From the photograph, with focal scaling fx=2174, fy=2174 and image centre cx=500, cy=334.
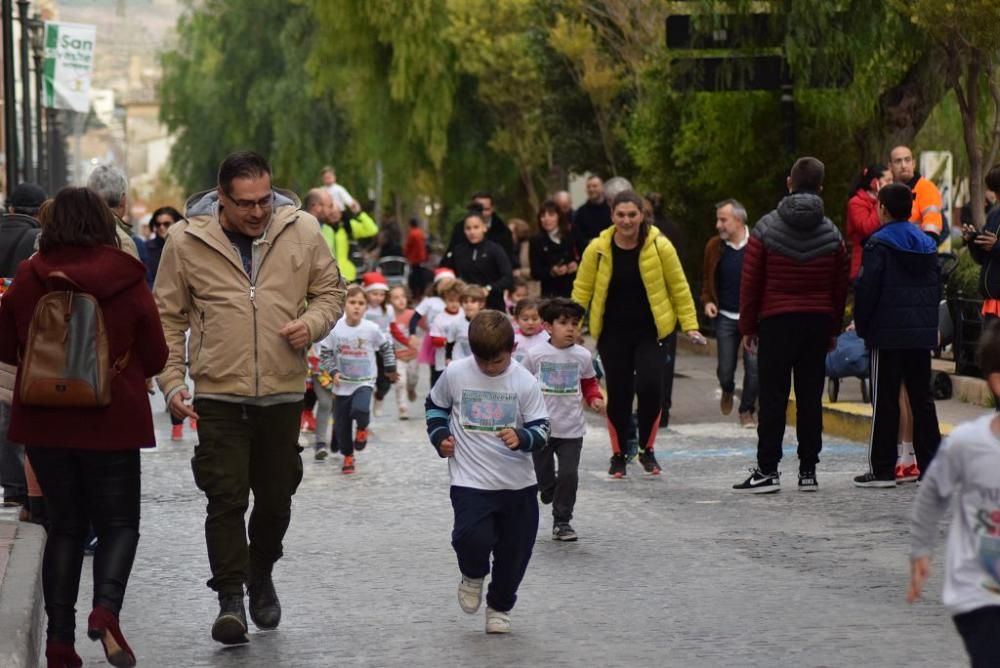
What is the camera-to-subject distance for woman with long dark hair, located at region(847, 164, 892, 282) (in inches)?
586

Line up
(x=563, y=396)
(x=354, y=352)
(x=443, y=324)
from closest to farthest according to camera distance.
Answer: (x=563, y=396)
(x=354, y=352)
(x=443, y=324)

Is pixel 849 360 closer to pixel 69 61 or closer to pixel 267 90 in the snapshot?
pixel 69 61

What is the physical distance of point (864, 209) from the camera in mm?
14953

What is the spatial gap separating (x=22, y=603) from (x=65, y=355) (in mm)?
1173

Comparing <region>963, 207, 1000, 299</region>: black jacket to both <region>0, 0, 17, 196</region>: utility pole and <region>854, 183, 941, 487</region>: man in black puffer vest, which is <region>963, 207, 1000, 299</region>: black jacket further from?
<region>0, 0, 17, 196</region>: utility pole

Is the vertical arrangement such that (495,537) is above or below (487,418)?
below

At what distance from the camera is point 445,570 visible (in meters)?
9.95

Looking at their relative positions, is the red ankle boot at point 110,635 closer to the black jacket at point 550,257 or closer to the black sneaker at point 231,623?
the black sneaker at point 231,623

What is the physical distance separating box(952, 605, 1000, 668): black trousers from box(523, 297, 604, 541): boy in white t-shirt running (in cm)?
534

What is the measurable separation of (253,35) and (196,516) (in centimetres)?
4483

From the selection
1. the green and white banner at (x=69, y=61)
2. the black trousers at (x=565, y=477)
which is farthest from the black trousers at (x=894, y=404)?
the green and white banner at (x=69, y=61)

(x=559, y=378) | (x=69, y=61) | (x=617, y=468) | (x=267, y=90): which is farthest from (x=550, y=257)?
(x=267, y=90)

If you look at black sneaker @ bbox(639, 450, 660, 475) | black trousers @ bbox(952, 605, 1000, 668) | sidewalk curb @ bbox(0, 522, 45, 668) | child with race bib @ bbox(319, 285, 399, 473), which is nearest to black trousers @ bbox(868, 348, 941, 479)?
black sneaker @ bbox(639, 450, 660, 475)

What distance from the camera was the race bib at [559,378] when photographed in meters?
11.1
